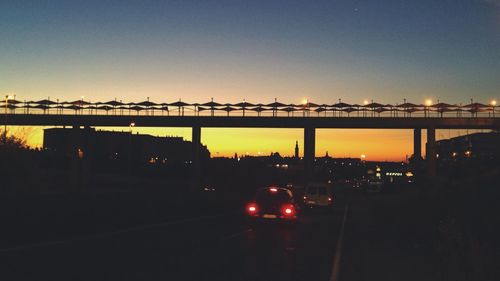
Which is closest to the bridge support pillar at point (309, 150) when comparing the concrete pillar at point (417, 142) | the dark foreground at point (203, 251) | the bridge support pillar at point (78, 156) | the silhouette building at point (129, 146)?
the concrete pillar at point (417, 142)

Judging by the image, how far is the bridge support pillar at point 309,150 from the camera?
3118 inches

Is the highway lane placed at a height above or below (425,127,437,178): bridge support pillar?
below

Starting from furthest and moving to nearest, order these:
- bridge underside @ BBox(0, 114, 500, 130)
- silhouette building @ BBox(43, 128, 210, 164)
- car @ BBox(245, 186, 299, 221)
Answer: silhouette building @ BBox(43, 128, 210, 164) → bridge underside @ BBox(0, 114, 500, 130) → car @ BBox(245, 186, 299, 221)

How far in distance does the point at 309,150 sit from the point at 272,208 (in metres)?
55.8

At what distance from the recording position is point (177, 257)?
50.5ft

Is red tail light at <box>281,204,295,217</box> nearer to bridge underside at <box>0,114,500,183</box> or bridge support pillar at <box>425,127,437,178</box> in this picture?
bridge underside at <box>0,114,500,183</box>

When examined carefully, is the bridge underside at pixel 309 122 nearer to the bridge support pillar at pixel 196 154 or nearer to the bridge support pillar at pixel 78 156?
the bridge support pillar at pixel 196 154

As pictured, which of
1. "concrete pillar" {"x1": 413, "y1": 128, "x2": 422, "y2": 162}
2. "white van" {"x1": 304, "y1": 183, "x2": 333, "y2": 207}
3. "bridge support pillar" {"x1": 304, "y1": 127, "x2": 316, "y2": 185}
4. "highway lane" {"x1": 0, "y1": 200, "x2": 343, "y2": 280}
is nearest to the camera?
"highway lane" {"x1": 0, "y1": 200, "x2": 343, "y2": 280}

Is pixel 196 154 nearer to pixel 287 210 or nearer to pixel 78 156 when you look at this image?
pixel 78 156

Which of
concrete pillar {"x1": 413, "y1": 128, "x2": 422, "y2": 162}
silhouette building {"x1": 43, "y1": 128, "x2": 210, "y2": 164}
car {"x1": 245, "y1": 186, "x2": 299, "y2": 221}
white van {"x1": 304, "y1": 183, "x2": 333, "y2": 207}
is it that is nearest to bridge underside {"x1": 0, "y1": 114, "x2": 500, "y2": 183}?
concrete pillar {"x1": 413, "y1": 128, "x2": 422, "y2": 162}

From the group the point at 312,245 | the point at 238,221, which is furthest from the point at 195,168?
the point at 312,245

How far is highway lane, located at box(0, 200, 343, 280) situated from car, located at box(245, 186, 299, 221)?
1.50 metres

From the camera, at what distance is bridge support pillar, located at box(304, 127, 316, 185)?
79.2 metres

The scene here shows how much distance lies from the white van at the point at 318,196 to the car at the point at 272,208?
682 inches
